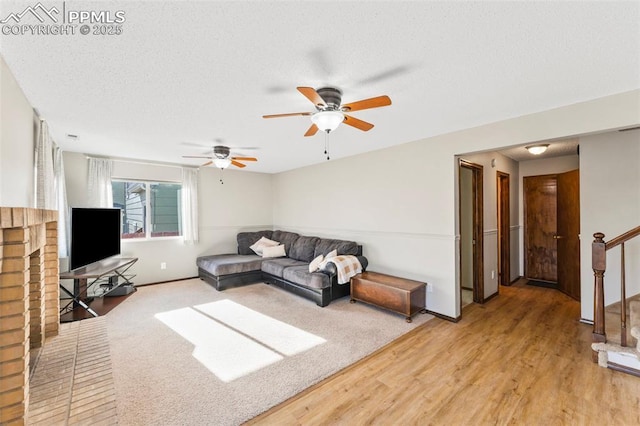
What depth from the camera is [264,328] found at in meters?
3.23

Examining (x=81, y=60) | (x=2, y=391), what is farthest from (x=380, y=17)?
(x=2, y=391)

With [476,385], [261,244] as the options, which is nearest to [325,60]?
[476,385]

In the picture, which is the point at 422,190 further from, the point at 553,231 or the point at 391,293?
the point at 553,231

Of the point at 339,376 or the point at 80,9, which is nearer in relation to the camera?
the point at 80,9

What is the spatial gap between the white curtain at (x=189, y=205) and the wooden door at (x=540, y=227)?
6.69 m

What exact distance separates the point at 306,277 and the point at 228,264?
5.37 feet

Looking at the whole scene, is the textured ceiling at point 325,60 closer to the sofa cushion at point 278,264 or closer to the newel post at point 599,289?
the newel post at point 599,289

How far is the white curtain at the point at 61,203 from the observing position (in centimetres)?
389

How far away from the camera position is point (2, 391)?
1082mm

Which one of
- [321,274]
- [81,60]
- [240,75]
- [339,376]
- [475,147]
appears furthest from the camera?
[321,274]

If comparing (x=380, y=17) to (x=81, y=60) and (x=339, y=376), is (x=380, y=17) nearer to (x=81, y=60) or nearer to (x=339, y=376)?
(x=81, y=60)

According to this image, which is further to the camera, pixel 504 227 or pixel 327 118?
pixel 504 227

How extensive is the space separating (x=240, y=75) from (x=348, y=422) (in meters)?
2.53

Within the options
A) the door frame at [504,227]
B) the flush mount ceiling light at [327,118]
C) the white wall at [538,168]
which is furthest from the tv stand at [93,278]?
the white wall at [538,168]
